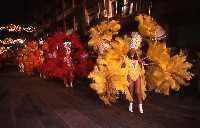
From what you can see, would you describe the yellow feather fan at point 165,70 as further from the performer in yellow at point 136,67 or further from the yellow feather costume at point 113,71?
the yellow feather costume at point 113,71

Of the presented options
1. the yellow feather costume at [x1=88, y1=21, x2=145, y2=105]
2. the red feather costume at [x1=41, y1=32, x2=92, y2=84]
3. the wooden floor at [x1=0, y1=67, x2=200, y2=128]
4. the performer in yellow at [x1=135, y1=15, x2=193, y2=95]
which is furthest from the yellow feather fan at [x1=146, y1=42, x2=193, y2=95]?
the red feather costume at [x1=41, y1=32, x2=92, y2=84]

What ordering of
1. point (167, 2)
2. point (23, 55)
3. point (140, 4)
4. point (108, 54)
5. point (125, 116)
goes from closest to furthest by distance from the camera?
point (125, 116), point (108, 54), point (167, 2), point (140, 4), point (23, 55)

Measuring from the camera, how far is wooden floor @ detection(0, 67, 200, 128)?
10.5 m

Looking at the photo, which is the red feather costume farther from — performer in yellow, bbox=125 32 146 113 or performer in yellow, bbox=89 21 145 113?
performer in yellow, bbox=125 32 146 113

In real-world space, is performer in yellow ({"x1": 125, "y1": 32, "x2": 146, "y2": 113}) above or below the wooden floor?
above

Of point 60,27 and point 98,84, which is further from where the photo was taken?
point 60,27

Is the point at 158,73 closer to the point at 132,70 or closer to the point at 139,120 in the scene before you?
the point at 132,70

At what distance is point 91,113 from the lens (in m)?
12.2

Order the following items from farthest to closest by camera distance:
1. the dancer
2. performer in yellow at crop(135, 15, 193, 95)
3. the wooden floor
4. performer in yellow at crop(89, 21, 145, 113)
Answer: performer in yellow at crop(135, 15, 193, 95), performer in yellow at crop(89, 21, 145, 113), the dancer, the wooden floor

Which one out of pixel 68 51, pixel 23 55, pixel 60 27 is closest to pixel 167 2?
pixel 68 51

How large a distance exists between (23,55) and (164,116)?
24.8 meters

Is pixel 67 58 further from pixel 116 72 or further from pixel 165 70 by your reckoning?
pixel 165 70

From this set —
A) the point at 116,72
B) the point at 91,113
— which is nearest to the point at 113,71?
the point at 116,72

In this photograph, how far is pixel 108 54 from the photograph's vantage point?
12812 mm
